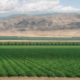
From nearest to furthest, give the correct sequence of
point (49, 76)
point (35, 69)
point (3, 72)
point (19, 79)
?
point (19, 79) < point (49, 76) < point (3, 72) < point (35, 69)

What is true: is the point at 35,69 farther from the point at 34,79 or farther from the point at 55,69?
the point at 34,79

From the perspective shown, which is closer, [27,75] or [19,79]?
[19,79]

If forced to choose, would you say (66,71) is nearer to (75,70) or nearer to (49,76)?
(75,70)

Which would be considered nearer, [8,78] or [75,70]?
[8,78]

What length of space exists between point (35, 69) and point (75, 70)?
5179 mm

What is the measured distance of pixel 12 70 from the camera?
27.8 metres

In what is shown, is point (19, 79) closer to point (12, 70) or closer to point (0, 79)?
point (0, 79)

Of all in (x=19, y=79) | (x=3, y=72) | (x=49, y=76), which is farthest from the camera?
(x=3, y=72)

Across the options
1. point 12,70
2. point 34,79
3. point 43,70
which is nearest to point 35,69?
point 43,70

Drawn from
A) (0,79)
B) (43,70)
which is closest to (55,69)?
(43,70)

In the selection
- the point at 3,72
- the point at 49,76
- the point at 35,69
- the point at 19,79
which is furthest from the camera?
the point at 35,69

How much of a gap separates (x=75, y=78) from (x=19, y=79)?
6203 mm

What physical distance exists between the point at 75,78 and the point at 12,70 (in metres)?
8.20

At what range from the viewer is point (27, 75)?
2534 centimetres
